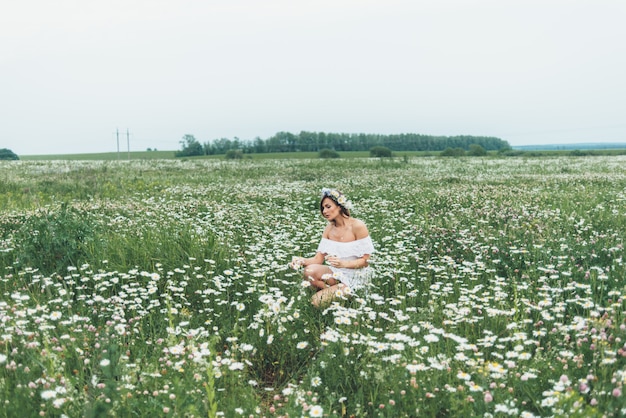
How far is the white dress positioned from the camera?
18.3ft

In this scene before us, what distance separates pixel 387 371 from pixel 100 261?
14.0 feet

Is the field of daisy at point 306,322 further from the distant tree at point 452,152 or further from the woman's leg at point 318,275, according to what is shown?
the distant tree at point 452,152

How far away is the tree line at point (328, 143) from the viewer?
83688 millimetres

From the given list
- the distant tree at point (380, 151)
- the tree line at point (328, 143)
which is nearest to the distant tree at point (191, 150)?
the tree line at point (328, 143)

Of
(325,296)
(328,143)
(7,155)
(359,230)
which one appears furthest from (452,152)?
(325,296)

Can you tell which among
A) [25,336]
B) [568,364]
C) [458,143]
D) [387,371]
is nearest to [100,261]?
[25,336]

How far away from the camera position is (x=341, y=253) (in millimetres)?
5754

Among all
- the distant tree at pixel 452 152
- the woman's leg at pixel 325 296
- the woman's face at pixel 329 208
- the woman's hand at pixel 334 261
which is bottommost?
the woman's leg at pixel 325 296

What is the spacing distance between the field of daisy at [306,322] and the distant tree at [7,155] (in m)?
64.3

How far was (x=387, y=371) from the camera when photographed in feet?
11.0

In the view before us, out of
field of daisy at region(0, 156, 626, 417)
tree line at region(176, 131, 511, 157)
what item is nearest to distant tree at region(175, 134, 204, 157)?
tree line at region(176, 131, 511, 157)

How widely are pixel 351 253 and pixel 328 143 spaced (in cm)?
8762

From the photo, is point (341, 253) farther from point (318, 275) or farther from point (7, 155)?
point (7, 155)

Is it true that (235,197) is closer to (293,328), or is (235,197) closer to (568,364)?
(293,328)
